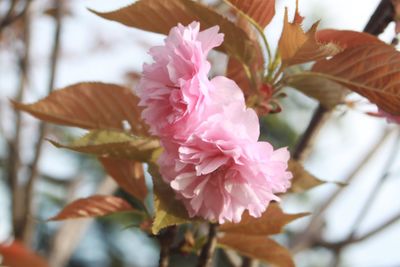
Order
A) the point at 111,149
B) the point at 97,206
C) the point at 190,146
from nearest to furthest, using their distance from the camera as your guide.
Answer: the point at 190,146 → the point at 111,149 → the point at 97,206

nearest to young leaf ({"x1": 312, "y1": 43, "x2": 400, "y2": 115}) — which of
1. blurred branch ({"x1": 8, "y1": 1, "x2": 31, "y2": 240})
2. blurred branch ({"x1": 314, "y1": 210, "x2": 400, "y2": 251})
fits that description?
blurred branch ({"x1": 314, "y1": 210, "x2": 400, "y2": 251})

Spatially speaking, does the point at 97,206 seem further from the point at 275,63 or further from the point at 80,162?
the point at 80,162

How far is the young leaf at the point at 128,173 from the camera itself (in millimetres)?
822

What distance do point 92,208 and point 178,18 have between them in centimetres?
30

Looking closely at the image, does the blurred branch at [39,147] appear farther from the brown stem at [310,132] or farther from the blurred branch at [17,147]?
the brown stem at [310,132]

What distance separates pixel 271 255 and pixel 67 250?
3.71 ft

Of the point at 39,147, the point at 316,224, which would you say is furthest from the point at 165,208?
the point at 316,224

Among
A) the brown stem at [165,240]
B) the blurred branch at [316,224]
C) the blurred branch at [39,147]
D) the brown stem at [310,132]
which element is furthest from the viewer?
the blurred branch at [316,224]

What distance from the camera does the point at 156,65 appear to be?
2.14 ft

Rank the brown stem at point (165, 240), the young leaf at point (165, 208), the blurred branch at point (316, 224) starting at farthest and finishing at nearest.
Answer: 1. the blurred branch at point (316, 224)
2. the brown stem at point (165, 240)
3. the young leaf at point (165, 208)

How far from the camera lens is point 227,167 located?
0.63 metres

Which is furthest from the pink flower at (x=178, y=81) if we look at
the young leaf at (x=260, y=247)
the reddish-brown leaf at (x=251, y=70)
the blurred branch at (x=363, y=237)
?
the blurred branch at (x=363, y=237)

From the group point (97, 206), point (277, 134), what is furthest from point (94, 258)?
point (97, 206)

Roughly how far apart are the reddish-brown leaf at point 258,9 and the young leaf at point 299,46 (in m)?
0.04
